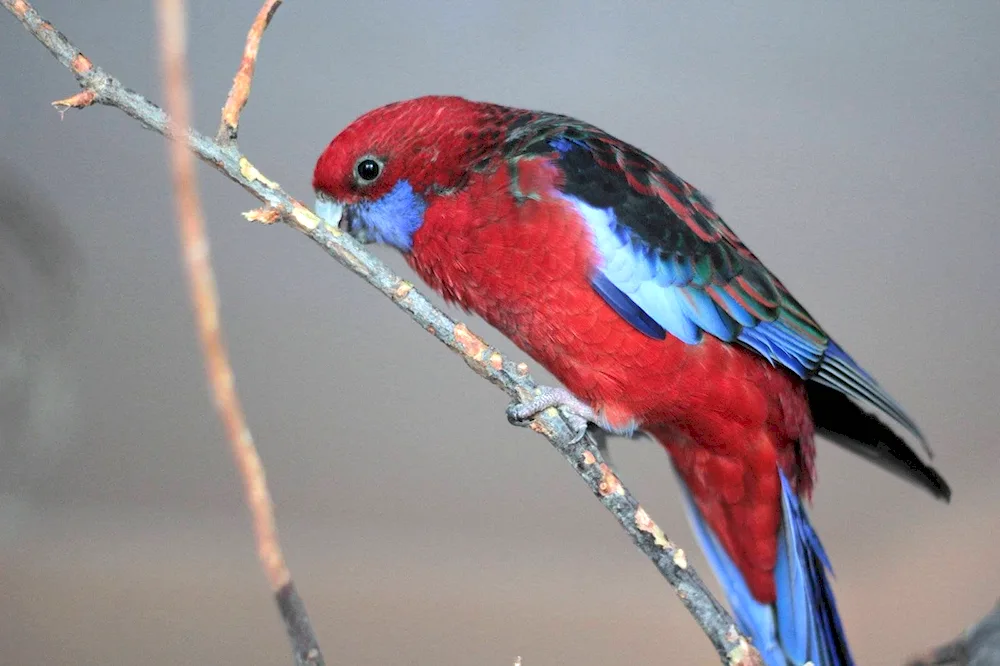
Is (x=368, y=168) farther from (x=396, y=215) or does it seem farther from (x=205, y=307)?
(x=205, y=307)

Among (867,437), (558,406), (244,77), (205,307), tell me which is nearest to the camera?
(205,307)

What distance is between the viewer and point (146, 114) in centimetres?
70

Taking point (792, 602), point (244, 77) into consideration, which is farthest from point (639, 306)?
Answer: point (244, 77)

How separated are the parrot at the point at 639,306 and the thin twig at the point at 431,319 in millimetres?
167

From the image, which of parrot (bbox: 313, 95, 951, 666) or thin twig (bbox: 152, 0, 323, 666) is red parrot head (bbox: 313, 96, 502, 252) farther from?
thin twig (bbox: 152, 0, 323, 666)

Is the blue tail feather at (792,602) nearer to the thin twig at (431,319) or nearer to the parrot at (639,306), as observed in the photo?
the parrot at (639,306)

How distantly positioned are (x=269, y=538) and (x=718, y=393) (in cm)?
75

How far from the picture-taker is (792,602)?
110cm

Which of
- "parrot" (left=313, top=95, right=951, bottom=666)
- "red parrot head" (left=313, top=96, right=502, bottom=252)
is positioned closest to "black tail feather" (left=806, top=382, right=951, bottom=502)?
"parrot" (left=313, top=95, right=951, bottom=666)

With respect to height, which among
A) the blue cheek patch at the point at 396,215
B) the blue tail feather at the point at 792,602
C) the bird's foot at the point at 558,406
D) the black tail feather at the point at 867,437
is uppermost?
the blue cheek patch at the point at 396,215

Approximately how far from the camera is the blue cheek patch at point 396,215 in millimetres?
1082

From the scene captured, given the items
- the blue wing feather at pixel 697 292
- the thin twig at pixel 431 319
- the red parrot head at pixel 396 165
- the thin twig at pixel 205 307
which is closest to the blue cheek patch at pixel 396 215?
the red parrot head at pixel 396 165

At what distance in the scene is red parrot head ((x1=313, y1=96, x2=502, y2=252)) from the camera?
1069 mm

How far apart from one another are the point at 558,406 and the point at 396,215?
30cm
